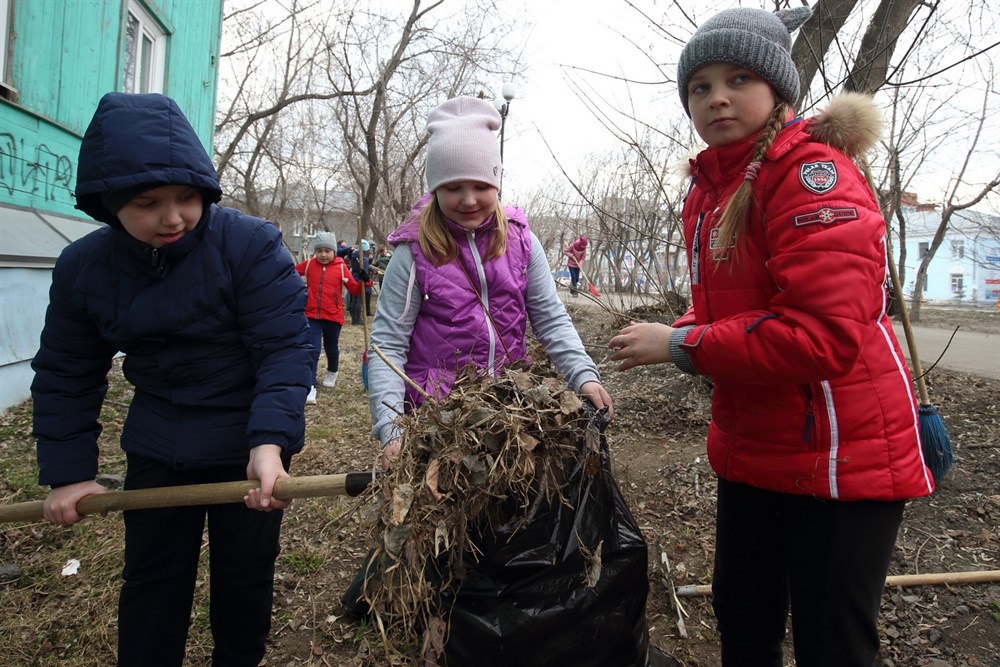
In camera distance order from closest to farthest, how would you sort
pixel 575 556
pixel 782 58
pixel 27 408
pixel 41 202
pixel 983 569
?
1. pixel 782 58
2. pixel 575 556
3. pixel 983 569
4. pixel 27 408
5. pixel 41 202

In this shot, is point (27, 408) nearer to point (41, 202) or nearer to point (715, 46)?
point (41, 202)

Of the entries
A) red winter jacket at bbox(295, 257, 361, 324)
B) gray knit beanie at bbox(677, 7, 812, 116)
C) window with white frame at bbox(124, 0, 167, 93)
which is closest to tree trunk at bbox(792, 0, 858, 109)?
gray knit beanie at bbox(677, 7, 812, 116)

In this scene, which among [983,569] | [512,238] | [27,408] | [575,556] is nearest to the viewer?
[575,556]

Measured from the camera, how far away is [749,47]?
4.66 ft

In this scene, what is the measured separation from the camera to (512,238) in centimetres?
203

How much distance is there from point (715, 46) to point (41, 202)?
572cm

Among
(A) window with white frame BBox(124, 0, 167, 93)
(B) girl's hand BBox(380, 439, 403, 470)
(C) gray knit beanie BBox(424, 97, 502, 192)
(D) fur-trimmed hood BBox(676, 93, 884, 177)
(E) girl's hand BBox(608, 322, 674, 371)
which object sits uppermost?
(A) window with white frame BBox(124, 0, 167, 93)

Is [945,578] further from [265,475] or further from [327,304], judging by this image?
[327,304]

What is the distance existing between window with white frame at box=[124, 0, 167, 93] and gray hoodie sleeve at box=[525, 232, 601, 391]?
6285 mm

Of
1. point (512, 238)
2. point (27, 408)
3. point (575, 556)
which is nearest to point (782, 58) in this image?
point (512, 238)

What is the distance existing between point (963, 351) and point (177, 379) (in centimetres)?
944

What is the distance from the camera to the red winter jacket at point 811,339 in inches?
48.6

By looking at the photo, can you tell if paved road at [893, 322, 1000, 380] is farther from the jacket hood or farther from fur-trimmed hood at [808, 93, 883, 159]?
the jacket hood

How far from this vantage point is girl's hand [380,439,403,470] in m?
1.50
